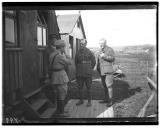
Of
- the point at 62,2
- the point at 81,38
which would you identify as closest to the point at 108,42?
the point at 81,38

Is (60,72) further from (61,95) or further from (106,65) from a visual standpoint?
(106,65)

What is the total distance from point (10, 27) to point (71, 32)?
3.24ft

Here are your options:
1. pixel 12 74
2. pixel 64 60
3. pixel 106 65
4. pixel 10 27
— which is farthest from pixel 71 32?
pixel 12 74

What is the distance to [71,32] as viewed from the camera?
152 inches

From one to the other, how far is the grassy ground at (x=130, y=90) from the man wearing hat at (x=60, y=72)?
136 millimetres

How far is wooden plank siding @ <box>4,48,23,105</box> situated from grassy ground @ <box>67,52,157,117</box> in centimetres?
90

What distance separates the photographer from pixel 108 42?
3.85 meters

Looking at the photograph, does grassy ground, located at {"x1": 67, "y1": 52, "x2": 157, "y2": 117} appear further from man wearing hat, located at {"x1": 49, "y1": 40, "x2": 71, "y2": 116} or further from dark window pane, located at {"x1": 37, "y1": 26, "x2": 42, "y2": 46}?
dark window pane, located at {"x1": 37, "y1": 26, "x2": 42, "y2": 46}

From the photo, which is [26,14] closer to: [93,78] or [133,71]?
[93,78]

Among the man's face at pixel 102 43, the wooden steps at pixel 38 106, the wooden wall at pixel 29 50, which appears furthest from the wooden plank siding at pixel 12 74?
the man's face at pixel 102 43

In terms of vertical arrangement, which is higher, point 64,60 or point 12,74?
point 64,60

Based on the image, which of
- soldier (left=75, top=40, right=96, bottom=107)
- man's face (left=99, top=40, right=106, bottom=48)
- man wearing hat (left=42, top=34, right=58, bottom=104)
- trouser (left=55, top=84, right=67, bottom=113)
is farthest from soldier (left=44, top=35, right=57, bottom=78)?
man's face (left=99, top=40, right=106, bottom=48)

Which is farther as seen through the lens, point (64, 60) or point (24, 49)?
point (64, 60)

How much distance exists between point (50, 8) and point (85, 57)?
3.26ft
